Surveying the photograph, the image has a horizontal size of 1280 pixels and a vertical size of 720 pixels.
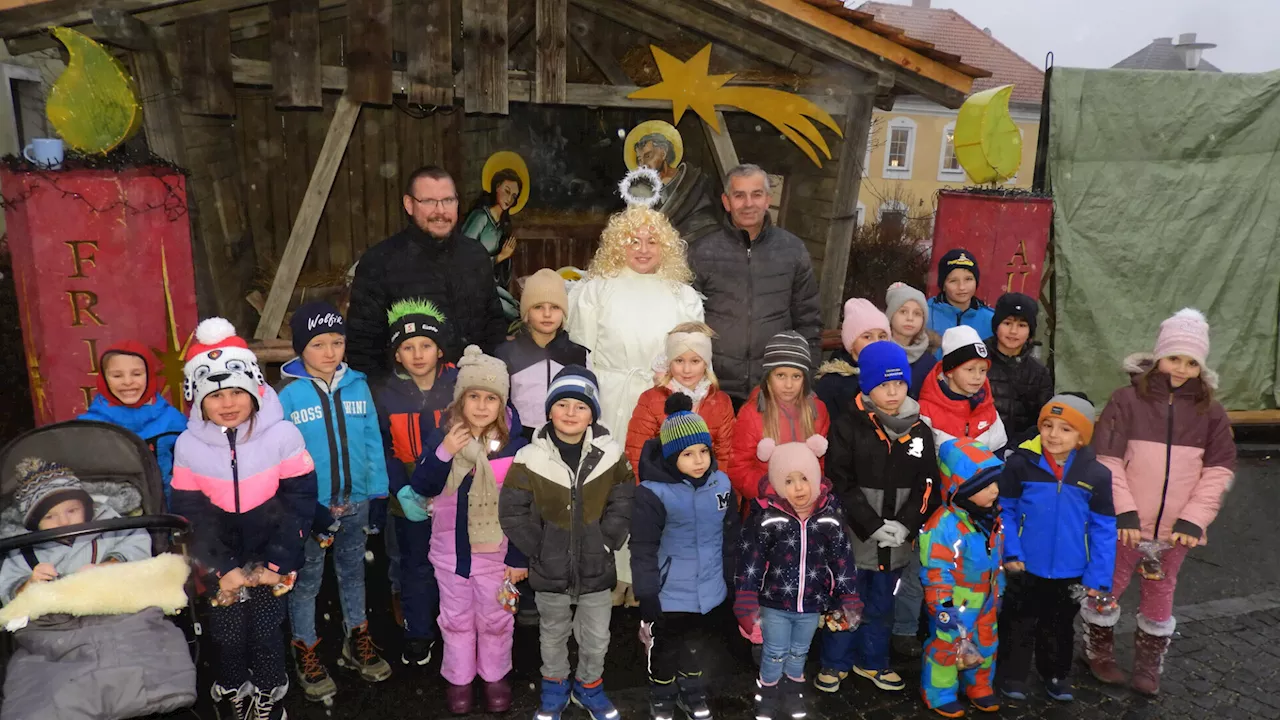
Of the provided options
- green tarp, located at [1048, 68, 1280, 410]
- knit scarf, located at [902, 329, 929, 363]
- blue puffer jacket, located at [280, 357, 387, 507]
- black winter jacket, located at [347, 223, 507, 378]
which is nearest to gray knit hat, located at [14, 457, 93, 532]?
blue puffer jacket, located at [280, 357, 387, 507]

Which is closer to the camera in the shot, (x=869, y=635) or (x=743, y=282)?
(x=869, y=635)

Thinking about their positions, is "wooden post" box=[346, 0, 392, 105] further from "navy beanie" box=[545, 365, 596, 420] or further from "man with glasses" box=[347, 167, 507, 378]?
"navy beanie" box=[545, 365, 596, 420]

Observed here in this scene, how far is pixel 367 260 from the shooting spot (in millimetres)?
4680

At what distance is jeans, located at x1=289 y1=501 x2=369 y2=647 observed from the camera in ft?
13.4

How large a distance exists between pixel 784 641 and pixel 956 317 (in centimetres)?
256

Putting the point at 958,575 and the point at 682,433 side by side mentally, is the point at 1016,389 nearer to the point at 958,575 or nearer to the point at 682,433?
the point at 958,575

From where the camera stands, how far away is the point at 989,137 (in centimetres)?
690

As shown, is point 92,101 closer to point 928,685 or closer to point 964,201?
point 928,685

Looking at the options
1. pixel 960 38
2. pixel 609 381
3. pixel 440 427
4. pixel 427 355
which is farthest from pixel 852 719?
pixel 960 38

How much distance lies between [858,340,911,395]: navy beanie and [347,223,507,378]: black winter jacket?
2.07 metres

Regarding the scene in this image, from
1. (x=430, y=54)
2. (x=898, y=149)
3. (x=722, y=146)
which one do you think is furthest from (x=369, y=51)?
(x=898, y=149)

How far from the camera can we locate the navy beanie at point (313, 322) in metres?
4.09


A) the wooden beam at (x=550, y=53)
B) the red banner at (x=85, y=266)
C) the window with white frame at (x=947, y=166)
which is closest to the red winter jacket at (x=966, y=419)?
the wooden beam at (x=550, y=53)

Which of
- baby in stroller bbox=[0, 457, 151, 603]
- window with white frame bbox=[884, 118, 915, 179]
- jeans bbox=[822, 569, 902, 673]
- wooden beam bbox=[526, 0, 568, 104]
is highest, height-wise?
window with white frame bbox=[884, 118, 915, 179]
